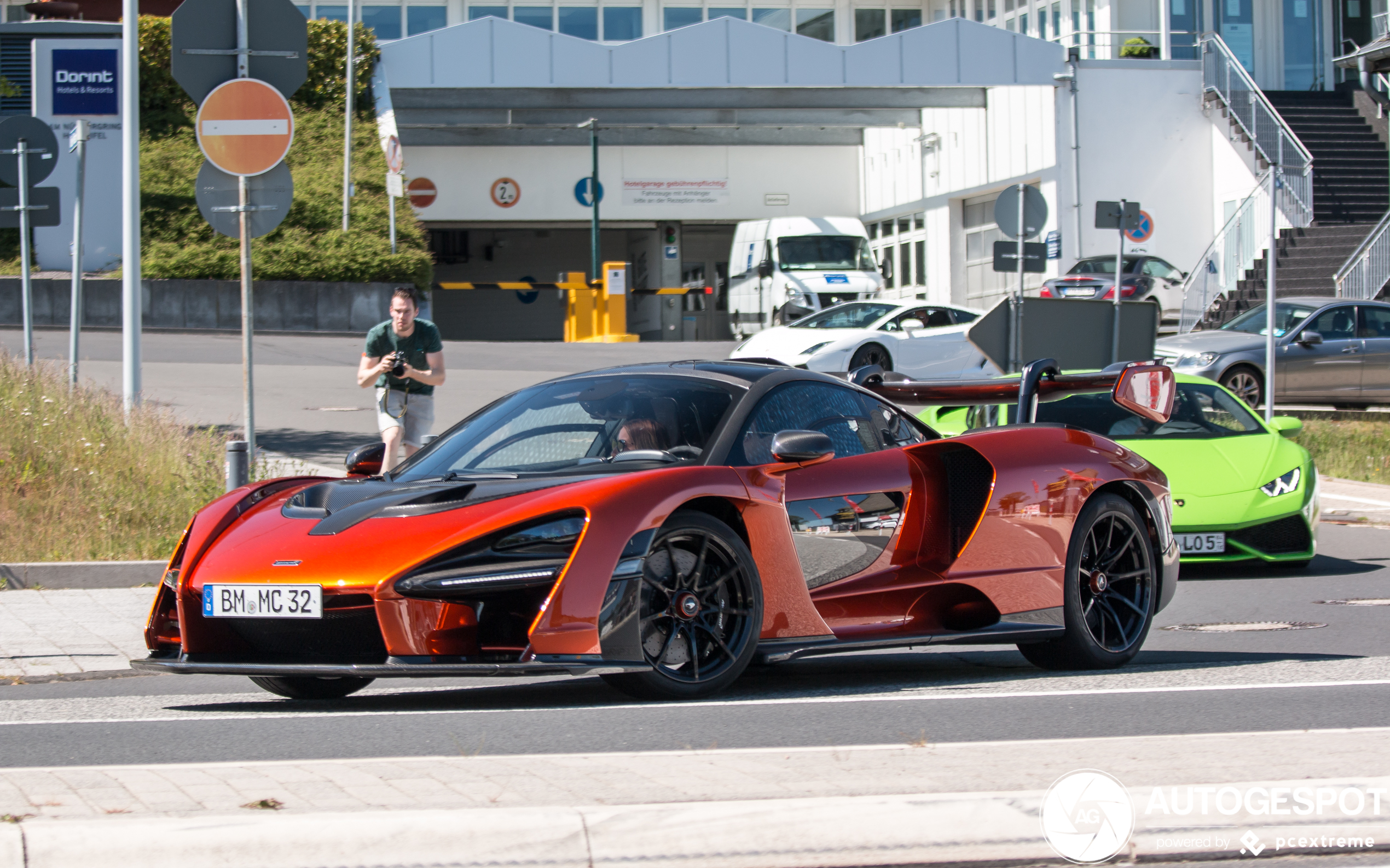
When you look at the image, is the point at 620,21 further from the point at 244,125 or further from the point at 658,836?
the point at 658,836

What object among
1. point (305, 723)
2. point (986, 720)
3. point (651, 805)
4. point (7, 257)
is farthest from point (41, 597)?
point (7, 257)

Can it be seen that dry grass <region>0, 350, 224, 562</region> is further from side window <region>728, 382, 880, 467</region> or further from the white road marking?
side window <region>728, 382, 880, 467</region>

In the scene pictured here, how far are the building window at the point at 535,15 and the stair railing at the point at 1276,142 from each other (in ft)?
69.3

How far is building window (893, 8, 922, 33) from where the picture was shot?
50031 millimetres

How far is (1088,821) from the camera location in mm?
3805

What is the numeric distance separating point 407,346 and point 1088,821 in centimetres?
828

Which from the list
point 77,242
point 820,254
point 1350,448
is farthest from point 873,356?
point 77,242

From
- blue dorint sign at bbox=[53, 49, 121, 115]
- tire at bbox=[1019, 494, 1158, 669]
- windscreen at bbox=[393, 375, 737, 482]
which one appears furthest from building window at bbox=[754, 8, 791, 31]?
windscreen at bbox=[393, 375, 737, 482]

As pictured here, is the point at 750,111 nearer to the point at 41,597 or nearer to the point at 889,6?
the point at 889,6

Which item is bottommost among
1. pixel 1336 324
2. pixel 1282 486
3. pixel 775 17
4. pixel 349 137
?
pixel 1282 486

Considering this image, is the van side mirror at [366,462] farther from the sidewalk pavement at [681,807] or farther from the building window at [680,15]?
the building window at [680,15]

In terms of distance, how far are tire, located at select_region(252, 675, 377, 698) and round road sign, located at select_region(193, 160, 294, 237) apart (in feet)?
13.8

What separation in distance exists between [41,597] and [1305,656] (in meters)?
6.59

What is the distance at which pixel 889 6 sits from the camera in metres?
49.8
